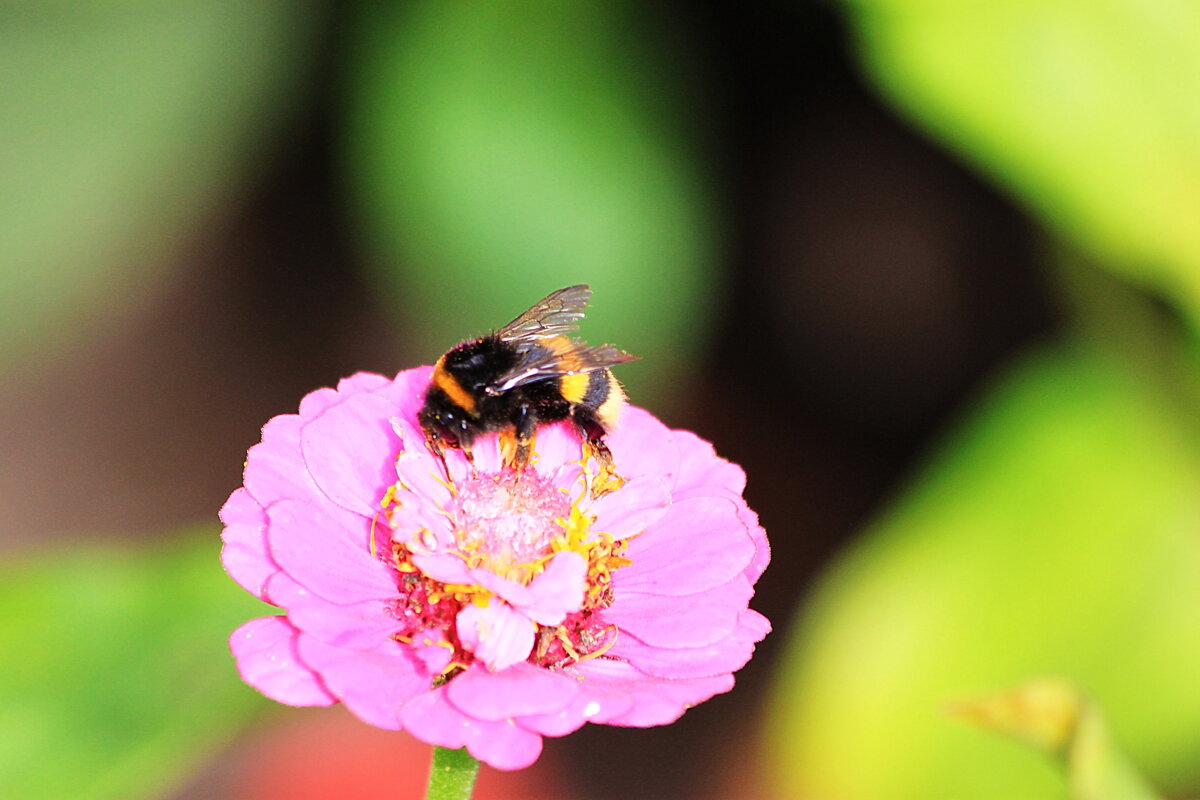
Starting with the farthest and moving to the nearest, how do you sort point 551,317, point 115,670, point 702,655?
point 115,670, point 551,317, point 702,655

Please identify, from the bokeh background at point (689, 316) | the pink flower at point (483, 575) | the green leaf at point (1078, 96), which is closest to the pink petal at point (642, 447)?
the pink flower at point (483, 575)

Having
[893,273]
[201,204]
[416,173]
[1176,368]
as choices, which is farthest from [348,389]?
[893,273]

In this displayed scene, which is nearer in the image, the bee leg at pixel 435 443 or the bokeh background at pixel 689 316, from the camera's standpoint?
the bee leg at pixel 435 443

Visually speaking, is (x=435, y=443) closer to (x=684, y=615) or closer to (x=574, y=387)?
(x=574, y=387)

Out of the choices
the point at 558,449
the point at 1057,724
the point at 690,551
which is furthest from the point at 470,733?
the point at 1057,724

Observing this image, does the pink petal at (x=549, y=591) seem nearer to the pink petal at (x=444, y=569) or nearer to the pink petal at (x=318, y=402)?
the pink petal at (x=444, y=569)

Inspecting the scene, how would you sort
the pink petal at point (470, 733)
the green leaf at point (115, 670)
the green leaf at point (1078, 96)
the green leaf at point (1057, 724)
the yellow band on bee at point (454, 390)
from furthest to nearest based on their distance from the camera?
the green leaf at point (1078, 96) → the green leaf at point (115, 670) → the green leaf at point (1057, 724) → the yellow band on bee at point (454, 390) → the pink petal at point (470, 733)

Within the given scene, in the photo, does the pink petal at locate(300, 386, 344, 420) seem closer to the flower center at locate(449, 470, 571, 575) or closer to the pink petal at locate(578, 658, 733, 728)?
the flower center at locate(449, 470, 571, 575)

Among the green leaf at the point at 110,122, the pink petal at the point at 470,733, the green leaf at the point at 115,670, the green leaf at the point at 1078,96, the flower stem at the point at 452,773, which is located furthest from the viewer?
the green leaf at the point at 110,122
